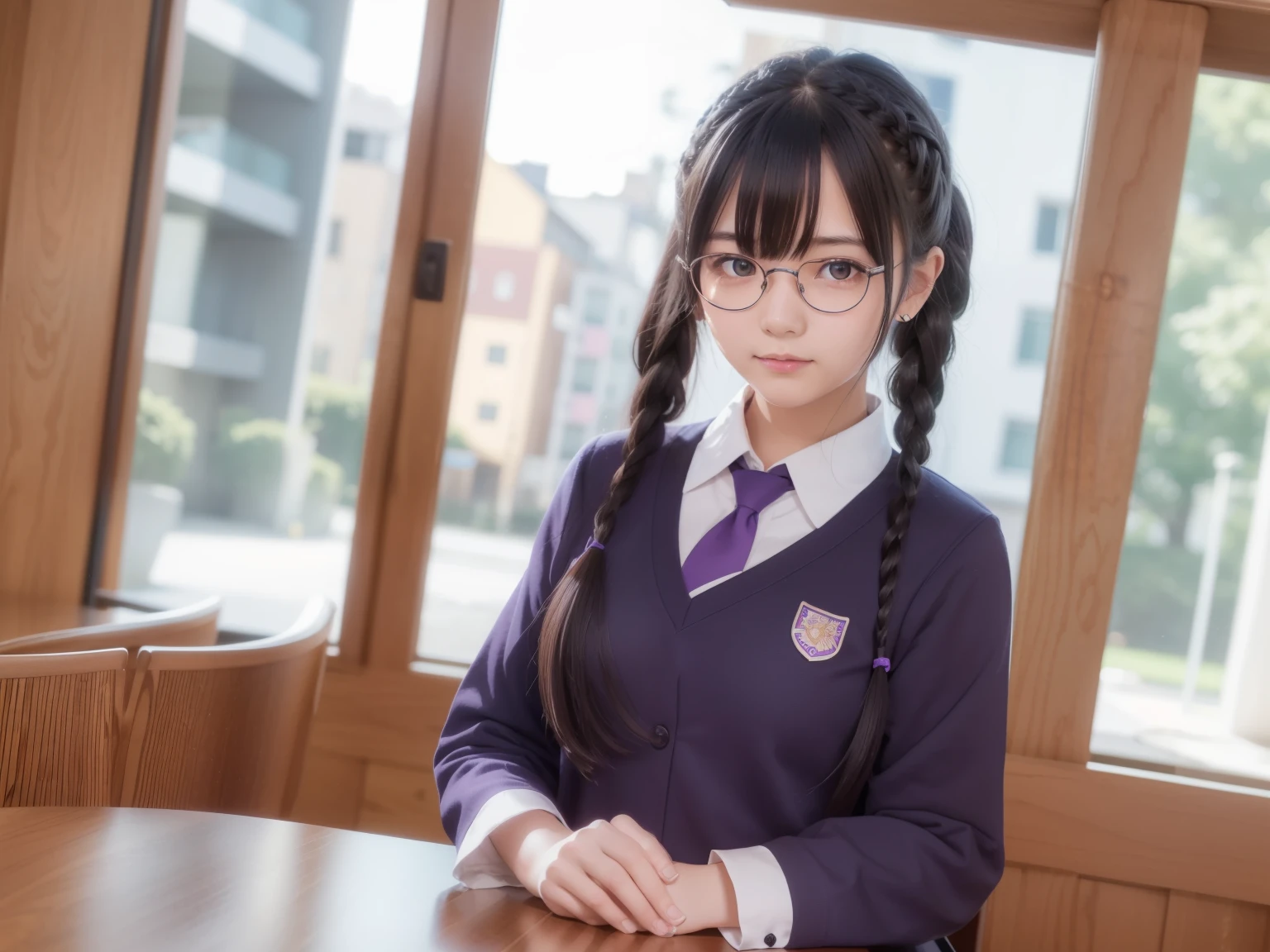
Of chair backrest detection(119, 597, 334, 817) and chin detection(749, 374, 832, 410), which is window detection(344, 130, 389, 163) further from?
chin detection(749, 374, 832, 410)

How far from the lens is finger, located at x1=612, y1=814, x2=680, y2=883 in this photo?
2.90 feet

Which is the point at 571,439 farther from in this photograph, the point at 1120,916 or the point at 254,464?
the point at 1120,916

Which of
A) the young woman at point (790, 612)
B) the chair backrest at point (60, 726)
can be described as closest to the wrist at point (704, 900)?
the young woman at point (790, 612)

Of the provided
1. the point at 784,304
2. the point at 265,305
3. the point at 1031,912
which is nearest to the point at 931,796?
the point at 784,304

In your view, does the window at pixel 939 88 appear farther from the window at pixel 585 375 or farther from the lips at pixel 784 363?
the lips at pixel 784 363

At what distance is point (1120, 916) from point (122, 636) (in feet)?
4.72

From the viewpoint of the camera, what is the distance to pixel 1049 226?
177 cm

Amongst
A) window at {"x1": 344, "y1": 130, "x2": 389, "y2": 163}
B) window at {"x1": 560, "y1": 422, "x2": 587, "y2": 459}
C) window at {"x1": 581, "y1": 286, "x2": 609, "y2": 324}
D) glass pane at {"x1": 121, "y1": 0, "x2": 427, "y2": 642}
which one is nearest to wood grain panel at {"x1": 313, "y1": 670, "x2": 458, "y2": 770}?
glass pane at {"x1": 121, "y1": 0, "x2": 427, "y2": 642}

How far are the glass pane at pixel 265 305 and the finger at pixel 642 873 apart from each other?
3.84 ft

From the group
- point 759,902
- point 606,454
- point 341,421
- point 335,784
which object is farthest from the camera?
point 341,421

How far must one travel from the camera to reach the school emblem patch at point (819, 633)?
106 cm

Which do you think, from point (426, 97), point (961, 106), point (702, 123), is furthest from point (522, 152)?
point (702, 123)

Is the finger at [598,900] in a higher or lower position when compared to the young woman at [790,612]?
lower

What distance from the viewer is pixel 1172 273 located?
5.70 feet
